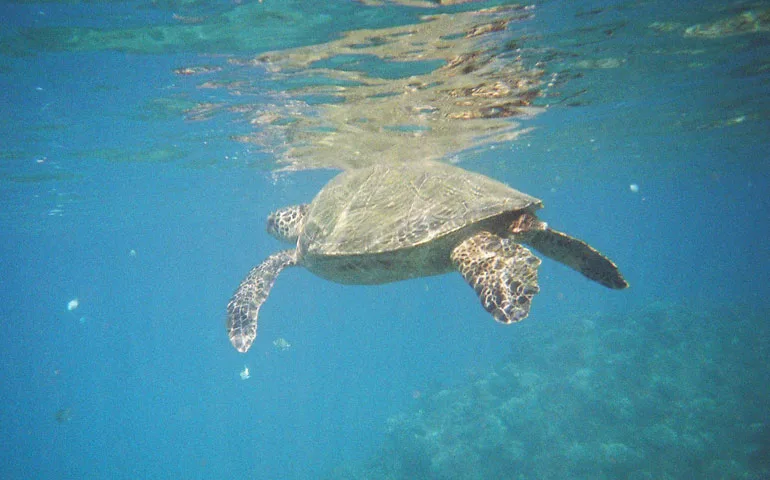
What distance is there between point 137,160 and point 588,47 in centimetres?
1889

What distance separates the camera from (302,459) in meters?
36.7

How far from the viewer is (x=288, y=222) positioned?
987 cm

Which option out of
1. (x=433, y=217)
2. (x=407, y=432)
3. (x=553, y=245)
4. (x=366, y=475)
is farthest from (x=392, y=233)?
(x=366, y=475)

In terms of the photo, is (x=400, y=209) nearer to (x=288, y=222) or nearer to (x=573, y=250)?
(x=573, y=250)

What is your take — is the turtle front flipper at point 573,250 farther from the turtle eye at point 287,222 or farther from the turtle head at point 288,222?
the turtle eye at point 287,222

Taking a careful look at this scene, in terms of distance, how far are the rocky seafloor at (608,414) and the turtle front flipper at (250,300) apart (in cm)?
1149

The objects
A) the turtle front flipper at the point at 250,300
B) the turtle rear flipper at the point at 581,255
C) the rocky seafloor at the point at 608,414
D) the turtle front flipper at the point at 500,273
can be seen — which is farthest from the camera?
the rocky seafloor at the point at 608,414

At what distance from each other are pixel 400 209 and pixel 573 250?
2716 mm

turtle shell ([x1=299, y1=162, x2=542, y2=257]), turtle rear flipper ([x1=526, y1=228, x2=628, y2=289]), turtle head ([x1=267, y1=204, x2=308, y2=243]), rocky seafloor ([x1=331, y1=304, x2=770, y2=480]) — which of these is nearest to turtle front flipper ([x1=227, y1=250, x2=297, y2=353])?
turtle head ([x1=267, y1=204, x2=308, y2=243])

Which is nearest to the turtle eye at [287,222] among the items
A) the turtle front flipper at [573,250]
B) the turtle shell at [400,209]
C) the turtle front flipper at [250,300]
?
the turtle front flipper at [250,300]

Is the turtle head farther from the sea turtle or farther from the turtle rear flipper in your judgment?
the turtle rear flipper

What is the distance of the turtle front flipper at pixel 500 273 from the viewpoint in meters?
4.43

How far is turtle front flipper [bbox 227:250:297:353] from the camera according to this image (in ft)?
22.7

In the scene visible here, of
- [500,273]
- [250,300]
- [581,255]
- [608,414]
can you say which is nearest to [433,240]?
[500,273]
